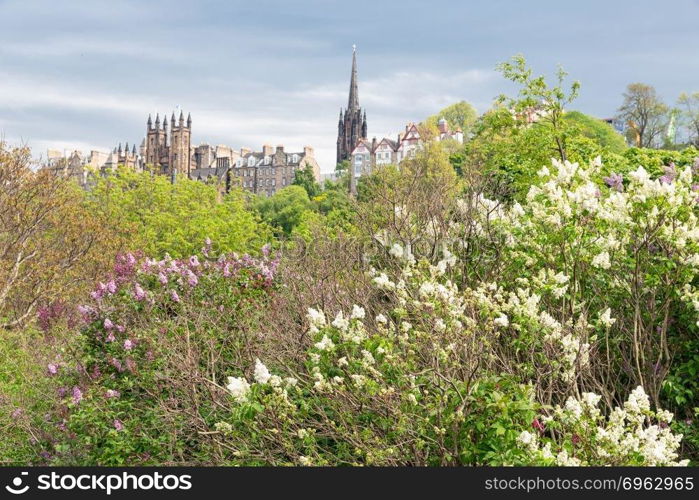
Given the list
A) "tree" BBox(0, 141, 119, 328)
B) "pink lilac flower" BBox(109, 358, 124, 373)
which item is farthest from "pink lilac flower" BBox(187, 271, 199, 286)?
"tree" BBox(0, 141, 119, 328)

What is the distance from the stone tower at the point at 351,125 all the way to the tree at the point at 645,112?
60427 millimetres

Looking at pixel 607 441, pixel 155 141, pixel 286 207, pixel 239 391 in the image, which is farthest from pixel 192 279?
pixel 155 141

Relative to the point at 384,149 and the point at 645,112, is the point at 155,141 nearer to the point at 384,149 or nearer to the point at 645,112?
the point at 384,149

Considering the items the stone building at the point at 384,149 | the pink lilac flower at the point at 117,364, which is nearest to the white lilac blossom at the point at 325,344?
the pink lilac flower at the point at 117,364

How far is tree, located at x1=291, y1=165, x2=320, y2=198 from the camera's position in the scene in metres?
95.3

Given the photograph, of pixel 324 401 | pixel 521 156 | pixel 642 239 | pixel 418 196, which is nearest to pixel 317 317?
pixel 324 401

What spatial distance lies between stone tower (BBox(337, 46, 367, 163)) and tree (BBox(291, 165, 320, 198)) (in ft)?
94.6

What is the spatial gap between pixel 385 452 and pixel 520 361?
1.93 m

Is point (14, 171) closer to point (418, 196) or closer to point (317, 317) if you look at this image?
point (418, 196)

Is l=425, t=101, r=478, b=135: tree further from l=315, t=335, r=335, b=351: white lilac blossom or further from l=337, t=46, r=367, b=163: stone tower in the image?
l=315, t=335, r=335, b=351: white lilac blossom

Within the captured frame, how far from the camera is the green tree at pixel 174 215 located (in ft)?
94.8

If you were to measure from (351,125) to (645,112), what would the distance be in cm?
6355

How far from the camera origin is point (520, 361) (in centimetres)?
681

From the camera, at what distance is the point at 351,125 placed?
128 meters
